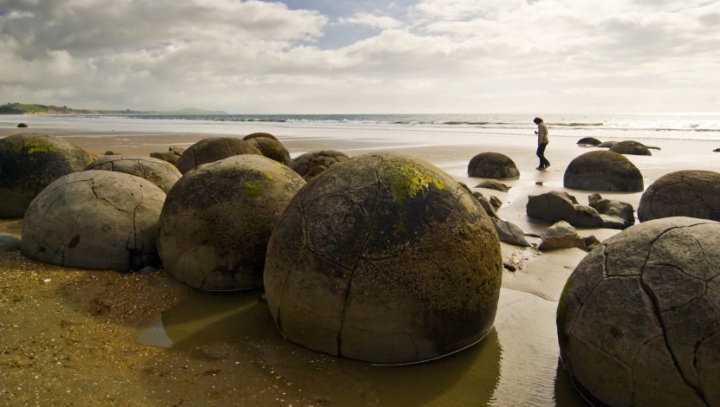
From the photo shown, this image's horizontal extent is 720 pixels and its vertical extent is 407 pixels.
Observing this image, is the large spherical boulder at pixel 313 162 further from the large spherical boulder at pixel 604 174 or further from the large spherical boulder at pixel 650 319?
the large spherical boulder at pixel 650 319

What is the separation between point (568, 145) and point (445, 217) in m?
26.0

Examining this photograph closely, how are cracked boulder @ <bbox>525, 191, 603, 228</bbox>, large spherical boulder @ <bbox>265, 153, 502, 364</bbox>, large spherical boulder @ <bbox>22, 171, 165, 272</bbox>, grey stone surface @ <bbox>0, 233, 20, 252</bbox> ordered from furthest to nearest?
cracked boulder @ <bbox>525, 191, 603, 228</bbox> < grey stone surface @ <bbox>0, 233, 20, 252</bbox> < large spherical boulder @ <bbox>22, 171, 165, 272</bbox> < large spherical boulder @ <bbox>265, 153, 502, 364</bbox>

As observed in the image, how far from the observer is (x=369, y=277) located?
3.71 m

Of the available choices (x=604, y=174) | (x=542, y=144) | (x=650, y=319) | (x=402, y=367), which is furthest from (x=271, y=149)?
(x=650, y=319)

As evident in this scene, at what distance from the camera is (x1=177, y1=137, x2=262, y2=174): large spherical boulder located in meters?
10.3

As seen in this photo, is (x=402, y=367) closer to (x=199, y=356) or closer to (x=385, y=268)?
(x=385, y=268)

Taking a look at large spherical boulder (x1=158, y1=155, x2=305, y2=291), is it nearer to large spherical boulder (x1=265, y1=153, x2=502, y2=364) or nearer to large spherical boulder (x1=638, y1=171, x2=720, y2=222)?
large spherical boulder (x1=265, y1=153, x2=502, y2=364)

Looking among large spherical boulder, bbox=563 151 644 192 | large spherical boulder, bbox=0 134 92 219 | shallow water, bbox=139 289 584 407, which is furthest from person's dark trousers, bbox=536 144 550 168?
Result: large spherical boulder, bbox=0 134 92 219

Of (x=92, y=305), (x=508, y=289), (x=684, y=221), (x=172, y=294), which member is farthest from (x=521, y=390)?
(x=92, y=305)

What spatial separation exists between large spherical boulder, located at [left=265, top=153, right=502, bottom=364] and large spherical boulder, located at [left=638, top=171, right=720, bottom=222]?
20.0 feet

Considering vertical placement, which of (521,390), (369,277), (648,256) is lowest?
(521,390)

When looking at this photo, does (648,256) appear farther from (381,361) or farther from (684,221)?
(381,361)

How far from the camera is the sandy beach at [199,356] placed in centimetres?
339

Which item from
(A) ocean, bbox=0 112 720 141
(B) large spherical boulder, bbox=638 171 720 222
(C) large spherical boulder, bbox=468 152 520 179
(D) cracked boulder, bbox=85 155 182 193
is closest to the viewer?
(D) cracked boulder, bbox=85 155 182 193
